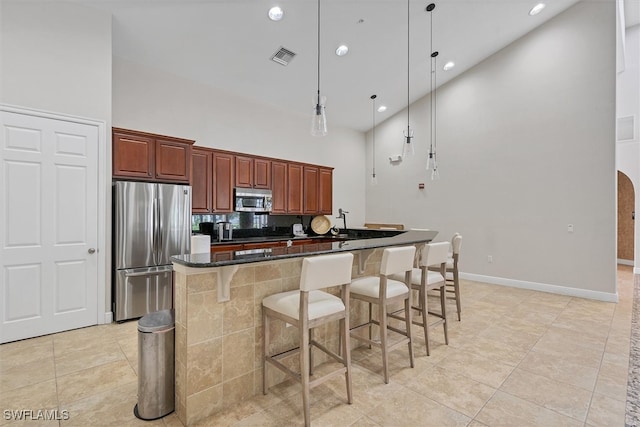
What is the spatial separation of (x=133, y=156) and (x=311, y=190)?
325 cm

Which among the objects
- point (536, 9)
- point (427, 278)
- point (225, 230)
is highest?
point (536, 9)

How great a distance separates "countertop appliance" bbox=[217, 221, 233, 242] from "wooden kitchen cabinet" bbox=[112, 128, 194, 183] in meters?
0.99

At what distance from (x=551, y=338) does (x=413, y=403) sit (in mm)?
2106

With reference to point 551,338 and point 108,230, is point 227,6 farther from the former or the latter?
point 551,338

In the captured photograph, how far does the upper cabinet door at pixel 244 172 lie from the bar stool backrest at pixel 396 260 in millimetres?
3233

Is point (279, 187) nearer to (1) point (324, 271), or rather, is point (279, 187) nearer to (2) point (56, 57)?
(2) point (56, 57)

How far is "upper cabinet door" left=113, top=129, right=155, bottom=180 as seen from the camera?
3.43 meters

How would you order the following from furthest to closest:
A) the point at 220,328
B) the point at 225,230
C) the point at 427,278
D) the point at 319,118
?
the point at 225,230 < the point at 427,278 < the point at 319,118 < the point at 220,328

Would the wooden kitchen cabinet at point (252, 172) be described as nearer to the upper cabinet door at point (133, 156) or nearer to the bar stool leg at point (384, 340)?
the upper cabinet door at point (133, 156)

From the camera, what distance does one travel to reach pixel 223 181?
4.66m

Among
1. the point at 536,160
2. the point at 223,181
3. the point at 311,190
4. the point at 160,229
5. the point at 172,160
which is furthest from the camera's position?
the point at 311,190

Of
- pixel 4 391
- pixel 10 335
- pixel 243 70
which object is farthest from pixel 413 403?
pixel 243 70

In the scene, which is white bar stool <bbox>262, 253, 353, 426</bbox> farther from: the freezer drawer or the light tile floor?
the freezer drawer

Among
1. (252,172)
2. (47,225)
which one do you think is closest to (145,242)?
(47,225)
